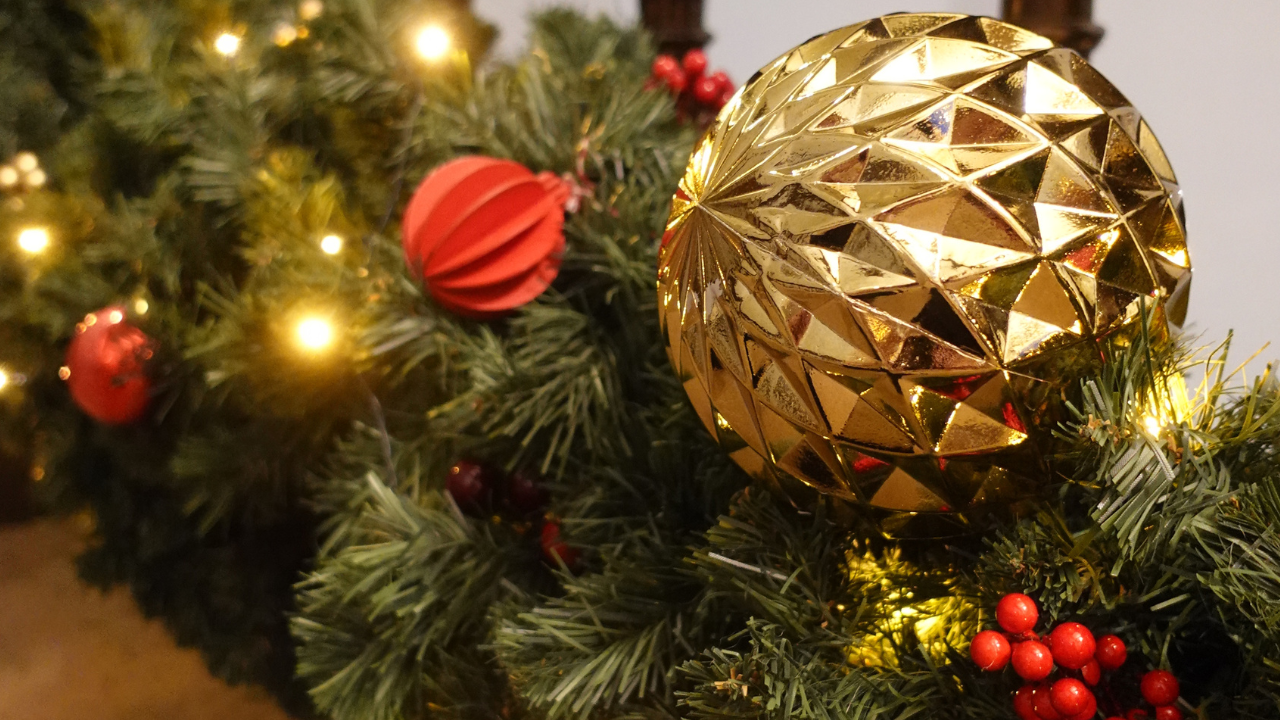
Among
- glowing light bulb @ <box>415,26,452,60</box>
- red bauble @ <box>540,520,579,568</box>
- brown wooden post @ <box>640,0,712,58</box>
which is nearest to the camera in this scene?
red bauble @ <box>540,520,579,568</box>

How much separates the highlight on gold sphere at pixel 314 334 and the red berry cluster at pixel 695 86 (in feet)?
1.08

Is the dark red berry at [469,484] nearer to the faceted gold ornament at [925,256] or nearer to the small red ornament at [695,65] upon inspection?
the faceted gold ornament at [925,256]

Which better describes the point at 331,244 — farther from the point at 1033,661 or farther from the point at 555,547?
the point at 1033,661

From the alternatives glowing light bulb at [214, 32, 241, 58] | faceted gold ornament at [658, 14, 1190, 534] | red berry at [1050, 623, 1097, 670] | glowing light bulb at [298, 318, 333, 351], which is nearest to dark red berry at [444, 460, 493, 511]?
glowing light bulb at [298, 318, 333, 351]

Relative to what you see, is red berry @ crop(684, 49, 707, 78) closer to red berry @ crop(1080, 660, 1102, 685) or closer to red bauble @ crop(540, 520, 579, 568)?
red bauble @ crop(540, 520, 579, 568)

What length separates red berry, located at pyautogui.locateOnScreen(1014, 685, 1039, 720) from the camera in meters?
0.27

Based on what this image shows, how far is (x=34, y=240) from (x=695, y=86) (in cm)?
58

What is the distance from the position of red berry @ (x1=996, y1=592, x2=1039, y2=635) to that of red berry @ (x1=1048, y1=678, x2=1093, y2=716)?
0.07 ft

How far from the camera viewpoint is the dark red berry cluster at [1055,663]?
0.86 ft

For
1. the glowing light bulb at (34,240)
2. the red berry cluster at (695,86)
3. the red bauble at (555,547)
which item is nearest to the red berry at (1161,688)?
the red bauble at (555,547)

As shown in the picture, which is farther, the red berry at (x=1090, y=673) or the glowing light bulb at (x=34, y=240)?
the glowing light bulb at (x=34, y=240)

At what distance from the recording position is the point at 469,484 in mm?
477

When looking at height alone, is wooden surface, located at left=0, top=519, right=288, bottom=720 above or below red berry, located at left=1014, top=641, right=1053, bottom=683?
below

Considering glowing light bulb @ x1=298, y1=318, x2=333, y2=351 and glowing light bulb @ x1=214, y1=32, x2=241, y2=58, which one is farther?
glowing light bulb @ x1=214, y1=32, x2=241, y2=58
